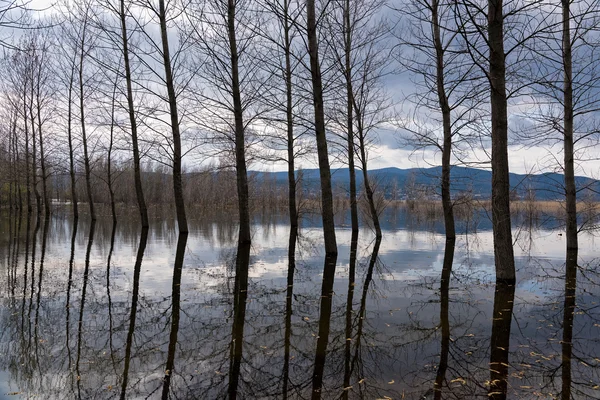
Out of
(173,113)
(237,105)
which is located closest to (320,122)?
(237,105)

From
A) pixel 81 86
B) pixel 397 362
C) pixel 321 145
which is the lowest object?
pixel 397 362

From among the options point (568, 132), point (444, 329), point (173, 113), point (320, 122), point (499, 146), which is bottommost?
point (444, 329)

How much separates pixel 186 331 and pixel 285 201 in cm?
4860

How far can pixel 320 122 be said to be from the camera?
33.2 feet

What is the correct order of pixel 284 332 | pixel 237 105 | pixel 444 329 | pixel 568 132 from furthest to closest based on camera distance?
pixel 237 105
pixel 568 132
pixel 444 329
pixel 284 332

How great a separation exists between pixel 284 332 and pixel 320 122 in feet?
20.9

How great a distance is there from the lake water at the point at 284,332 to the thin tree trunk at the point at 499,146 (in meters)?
0.67

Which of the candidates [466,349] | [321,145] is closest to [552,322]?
[466,349]

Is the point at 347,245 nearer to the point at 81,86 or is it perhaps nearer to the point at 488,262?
the point at 488,262

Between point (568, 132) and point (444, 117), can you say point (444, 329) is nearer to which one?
point (568, 132)

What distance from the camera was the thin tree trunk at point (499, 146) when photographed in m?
6.75

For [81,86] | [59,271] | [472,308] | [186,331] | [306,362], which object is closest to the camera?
[306,362]

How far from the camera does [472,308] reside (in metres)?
5.91

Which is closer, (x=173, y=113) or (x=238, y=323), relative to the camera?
(x=238, y=323)
